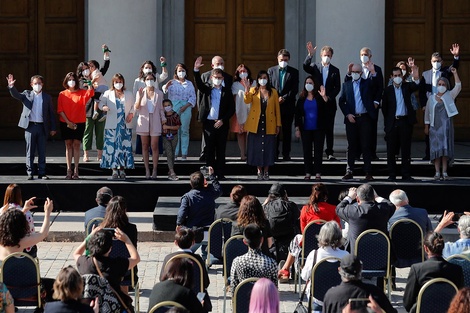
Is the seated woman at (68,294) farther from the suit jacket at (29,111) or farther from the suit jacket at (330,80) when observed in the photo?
the suit jacket at (330,80)

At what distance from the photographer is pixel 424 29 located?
2338 centimetres

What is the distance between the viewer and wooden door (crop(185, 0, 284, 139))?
23.2 m

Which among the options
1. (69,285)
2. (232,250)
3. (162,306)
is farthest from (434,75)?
(69,285)

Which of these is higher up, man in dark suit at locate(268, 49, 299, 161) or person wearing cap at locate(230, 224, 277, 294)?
man in dark suit at locate(268, 49, 299, 161)

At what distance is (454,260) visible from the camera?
10594 millimetres

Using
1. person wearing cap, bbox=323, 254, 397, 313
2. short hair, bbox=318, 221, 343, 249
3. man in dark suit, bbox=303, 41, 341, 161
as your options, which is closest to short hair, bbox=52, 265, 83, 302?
person wearing cap, bbox=323, 254, 397, 313

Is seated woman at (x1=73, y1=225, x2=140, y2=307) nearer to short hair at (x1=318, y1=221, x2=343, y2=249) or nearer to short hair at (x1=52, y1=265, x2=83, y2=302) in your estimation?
short hair at (x1=52, y1=265, x2=83, y2=302)

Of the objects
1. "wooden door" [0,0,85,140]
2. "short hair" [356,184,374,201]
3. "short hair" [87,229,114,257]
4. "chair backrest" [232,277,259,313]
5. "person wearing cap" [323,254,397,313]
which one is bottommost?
"chair backrest" [232,277,259,313]

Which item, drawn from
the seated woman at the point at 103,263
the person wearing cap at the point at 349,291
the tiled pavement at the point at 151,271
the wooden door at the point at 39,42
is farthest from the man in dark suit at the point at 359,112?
the person wearing cap at the point at 349,291

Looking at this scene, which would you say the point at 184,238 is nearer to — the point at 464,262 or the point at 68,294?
the point at 68,294

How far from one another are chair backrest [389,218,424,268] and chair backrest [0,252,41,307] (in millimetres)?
3990

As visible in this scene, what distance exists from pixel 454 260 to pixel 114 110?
8444 mm

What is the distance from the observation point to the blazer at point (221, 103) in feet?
59.4

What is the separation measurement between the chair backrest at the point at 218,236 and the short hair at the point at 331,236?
5.80 ft
